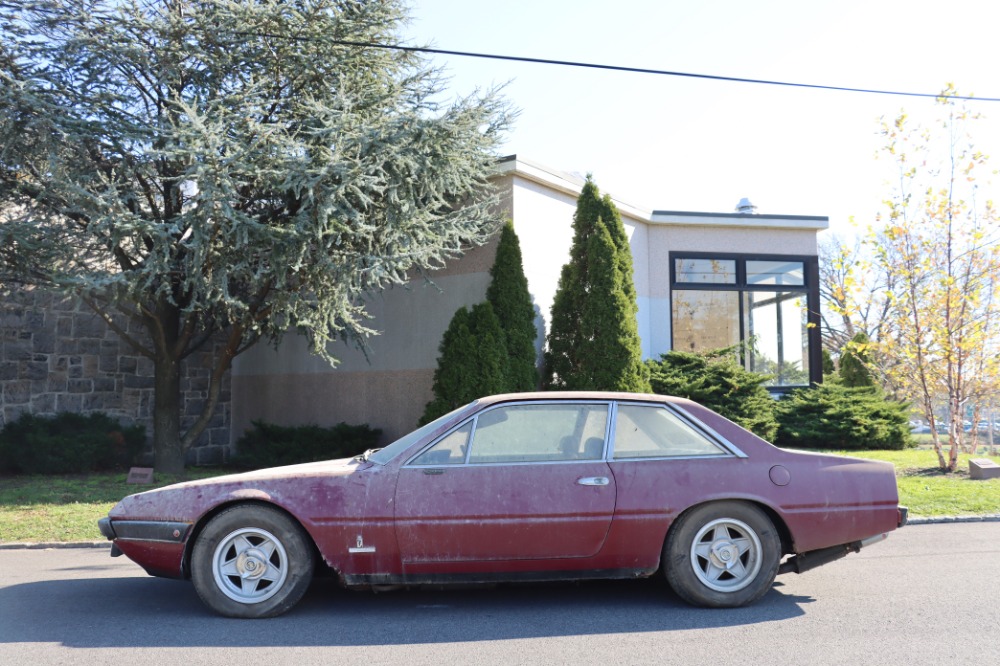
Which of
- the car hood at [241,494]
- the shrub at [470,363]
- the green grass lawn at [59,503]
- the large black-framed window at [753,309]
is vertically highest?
the large black-framed window at [753,309]

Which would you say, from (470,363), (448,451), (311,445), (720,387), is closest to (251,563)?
(448,451)

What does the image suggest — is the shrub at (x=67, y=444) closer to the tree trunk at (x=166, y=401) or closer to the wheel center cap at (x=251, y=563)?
the tree trunk at (x=166, y=401)

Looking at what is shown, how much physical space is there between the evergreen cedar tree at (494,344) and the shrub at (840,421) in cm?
572

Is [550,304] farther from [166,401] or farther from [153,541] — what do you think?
[153,541]

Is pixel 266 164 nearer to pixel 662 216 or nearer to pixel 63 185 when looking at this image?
pixel 63 185

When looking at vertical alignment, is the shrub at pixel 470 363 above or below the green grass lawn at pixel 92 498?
above

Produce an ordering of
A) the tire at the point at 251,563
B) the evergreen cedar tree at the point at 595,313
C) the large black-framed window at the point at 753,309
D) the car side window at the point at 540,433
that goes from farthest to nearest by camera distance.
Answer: the large black-framed window at the point at 753,309, the evergreen cedar tree at the point at 595,313, the car side window at the point at 540,433, the tire at the point at 251,563

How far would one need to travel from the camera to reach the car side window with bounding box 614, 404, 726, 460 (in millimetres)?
5648

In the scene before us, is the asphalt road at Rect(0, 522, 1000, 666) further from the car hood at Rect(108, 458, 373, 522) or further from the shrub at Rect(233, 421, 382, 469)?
the shrub at Rect(233, 421, 382, 469)

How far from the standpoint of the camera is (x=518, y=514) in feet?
17.5

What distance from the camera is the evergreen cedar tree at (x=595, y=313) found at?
1341 centimetres

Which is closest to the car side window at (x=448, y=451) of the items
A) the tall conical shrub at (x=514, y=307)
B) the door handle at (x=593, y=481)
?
the door handle at (x=593, y=481)

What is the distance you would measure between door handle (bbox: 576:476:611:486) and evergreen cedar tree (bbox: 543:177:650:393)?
25.2ft

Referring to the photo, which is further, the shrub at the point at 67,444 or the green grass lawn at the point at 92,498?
the shrub at the point at 67,444
